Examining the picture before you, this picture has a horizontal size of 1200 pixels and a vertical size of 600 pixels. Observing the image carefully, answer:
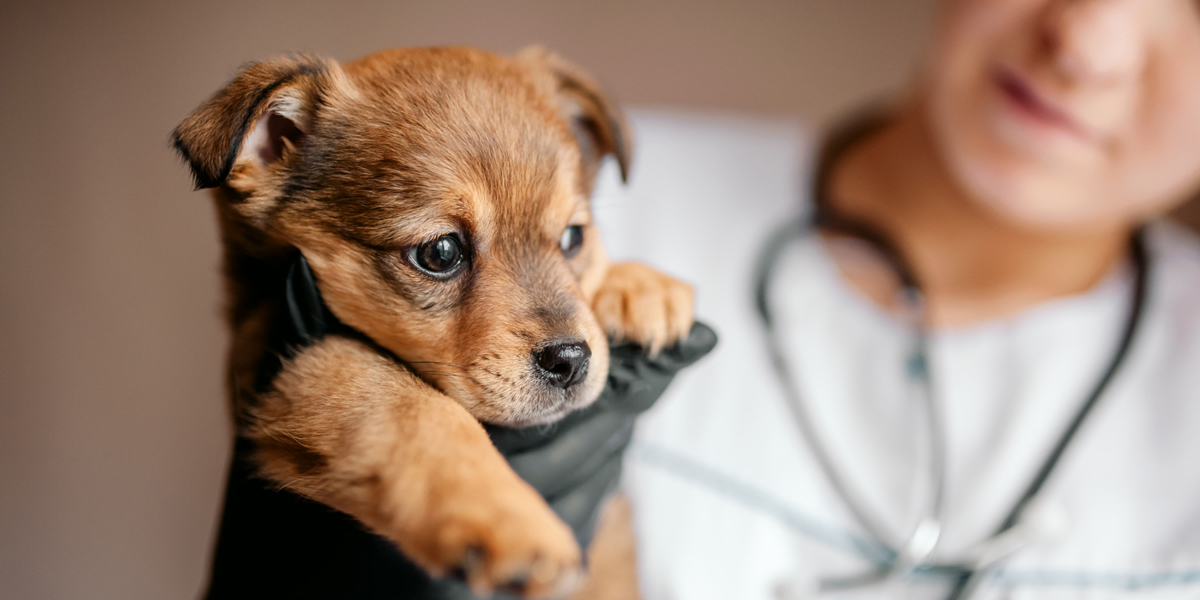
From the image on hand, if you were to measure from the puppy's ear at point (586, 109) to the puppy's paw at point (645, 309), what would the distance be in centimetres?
24

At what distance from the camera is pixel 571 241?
1.46 metres

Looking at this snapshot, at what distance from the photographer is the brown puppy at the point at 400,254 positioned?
114 cm

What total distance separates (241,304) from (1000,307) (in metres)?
2.85

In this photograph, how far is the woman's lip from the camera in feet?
7.33

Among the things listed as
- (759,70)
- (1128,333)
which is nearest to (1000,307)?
(1128,333)

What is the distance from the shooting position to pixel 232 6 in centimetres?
116

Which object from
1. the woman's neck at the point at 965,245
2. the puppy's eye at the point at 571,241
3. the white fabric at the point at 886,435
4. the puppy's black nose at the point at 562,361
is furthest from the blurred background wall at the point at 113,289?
the woman's neck at the point at 965,245

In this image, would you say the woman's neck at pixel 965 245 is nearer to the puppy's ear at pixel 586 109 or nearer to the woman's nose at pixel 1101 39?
the woman's nose at pixel 1101 39

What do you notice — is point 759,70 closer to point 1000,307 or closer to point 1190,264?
point 1000,307

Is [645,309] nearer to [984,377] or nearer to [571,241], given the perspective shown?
[571,241]

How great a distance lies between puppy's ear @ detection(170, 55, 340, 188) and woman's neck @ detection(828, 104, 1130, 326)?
2.10 m

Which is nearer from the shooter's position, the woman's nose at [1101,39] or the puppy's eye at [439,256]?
the puppy's eye at [439,256]

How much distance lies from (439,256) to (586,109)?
551 millimetres

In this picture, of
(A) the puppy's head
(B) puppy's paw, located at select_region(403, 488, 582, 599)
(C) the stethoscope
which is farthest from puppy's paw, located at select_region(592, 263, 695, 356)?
(C) the stethoscope
